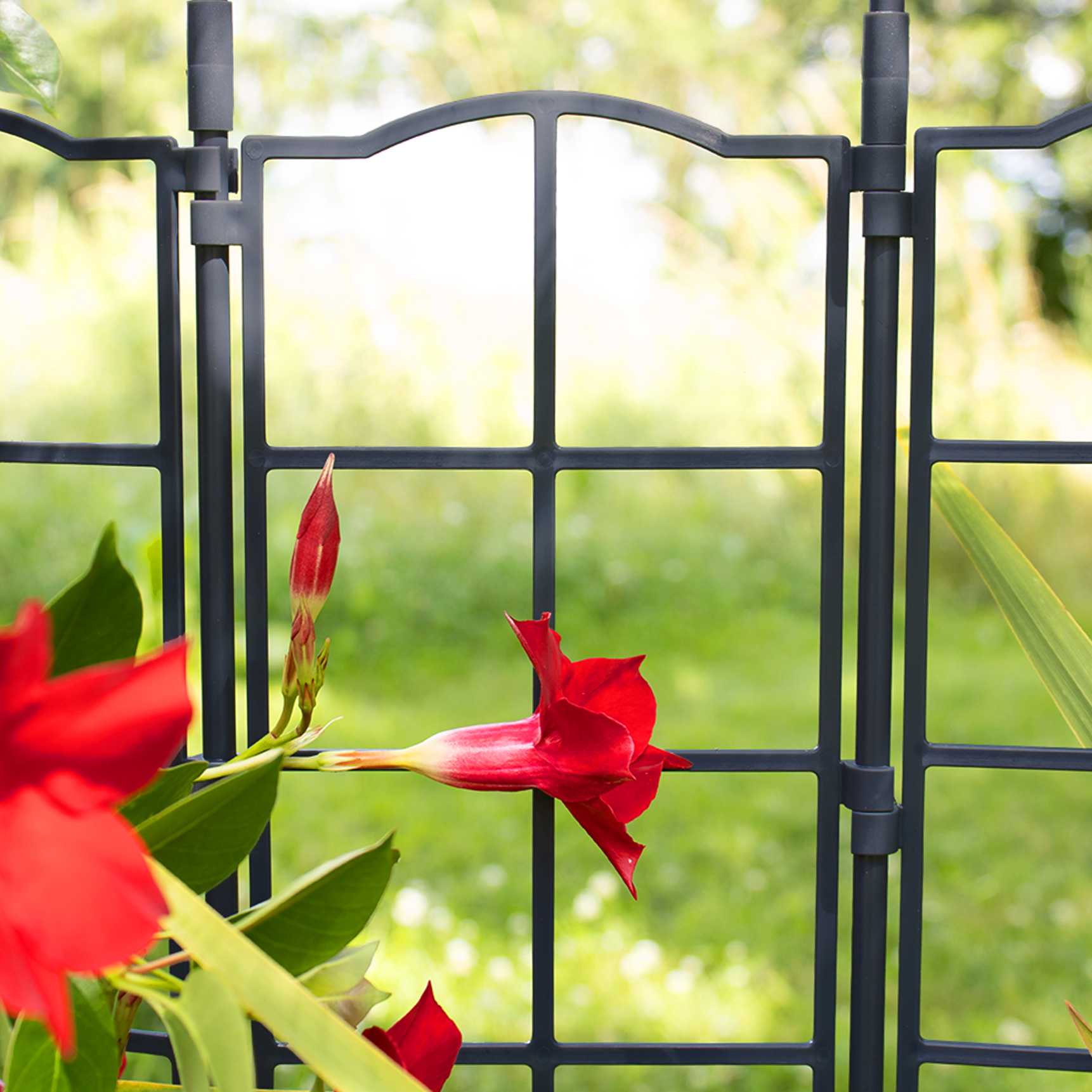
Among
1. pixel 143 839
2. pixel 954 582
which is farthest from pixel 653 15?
pixel 143 839

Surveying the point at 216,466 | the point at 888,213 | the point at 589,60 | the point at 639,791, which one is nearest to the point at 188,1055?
the point at 639,791

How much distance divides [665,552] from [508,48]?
213 cm

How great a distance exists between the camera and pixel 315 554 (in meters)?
0.44

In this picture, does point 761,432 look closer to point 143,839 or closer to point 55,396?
point 55,396

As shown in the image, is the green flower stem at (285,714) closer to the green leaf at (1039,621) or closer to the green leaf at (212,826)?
the green leaf at (212,826)

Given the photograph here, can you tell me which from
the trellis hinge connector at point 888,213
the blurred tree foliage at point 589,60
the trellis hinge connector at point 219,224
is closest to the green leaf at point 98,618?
the trellis hinge connector at point 219,224

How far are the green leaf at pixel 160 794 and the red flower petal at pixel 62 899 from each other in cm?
14

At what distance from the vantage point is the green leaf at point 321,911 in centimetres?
34

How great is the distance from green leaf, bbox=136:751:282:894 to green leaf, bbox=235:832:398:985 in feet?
0.06

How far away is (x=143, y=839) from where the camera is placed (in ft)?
1.12

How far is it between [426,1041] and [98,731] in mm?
232

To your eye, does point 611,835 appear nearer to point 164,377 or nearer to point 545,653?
point 545,653

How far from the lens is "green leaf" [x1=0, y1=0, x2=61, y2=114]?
1.42 ft

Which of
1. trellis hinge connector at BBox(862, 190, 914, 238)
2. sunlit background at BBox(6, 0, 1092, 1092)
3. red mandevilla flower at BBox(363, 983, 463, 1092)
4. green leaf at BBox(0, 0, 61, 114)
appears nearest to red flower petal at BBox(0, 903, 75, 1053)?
red mandevilla flower at BBox(363, 983, 463, 1092)
